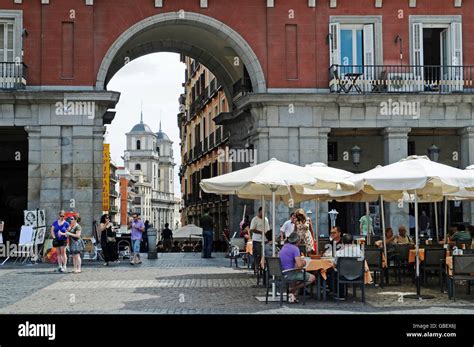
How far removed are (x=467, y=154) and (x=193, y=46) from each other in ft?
38.5

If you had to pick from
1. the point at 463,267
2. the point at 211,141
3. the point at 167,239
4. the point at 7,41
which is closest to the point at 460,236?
the point at 463,267

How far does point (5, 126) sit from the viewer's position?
82.5ft

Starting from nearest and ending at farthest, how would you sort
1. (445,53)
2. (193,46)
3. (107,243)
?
(107,243) < (445,53) < (193,46)

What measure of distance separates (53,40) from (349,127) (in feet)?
33.2

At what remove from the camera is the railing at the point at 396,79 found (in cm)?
2614

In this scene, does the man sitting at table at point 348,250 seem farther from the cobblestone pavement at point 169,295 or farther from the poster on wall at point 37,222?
the poster on wall at point 37,222

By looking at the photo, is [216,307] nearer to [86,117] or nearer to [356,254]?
[356,254]

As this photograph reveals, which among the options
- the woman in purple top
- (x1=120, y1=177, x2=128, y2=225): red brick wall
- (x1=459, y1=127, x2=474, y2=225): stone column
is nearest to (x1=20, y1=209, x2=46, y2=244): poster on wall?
the woman in purple top

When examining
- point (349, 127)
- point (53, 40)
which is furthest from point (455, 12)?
point (53, 40)

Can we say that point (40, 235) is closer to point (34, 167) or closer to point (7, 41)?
point (34, 167)

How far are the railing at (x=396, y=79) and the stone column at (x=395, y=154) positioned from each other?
55.2 inches

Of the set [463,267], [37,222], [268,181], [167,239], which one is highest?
[268,181]

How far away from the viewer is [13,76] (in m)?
25.1

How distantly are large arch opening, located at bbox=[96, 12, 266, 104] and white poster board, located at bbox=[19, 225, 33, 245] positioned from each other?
517 centimetres
